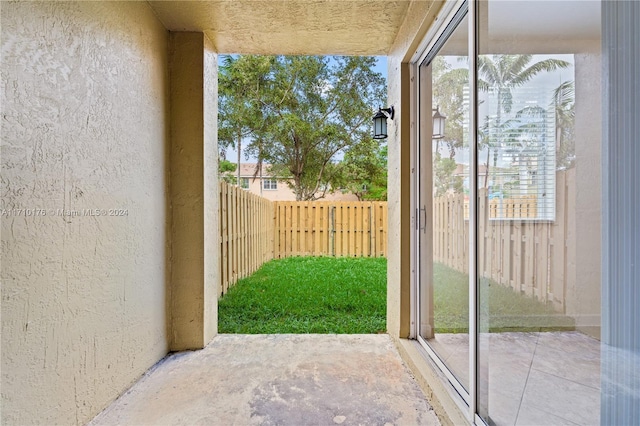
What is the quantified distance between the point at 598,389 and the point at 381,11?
7.59ft

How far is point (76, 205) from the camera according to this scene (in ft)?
4.83

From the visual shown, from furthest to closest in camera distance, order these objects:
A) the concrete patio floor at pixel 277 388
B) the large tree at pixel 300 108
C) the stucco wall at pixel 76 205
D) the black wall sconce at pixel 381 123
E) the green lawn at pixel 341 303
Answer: the large tree at pixel 300 108 < the black wall sconce at pixel 381 123 < the concrete patio floor at pixel 277 388 < the green lawn at pixel 341 303 < the stucco wall at pixel 76 205

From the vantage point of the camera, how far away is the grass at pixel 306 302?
9.45ft

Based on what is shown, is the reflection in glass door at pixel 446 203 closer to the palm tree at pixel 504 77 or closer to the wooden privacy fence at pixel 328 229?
the palm tree at pixel 504 77

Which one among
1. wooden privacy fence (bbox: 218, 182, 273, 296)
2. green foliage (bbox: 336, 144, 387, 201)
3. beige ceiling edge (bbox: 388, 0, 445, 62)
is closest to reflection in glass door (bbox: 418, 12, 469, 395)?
beige ceiling edge (bbox: 388, 0, 445, 62)

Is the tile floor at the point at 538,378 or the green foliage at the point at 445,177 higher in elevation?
the green foliage at the point at 445,177

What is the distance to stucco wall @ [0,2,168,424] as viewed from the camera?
1195mm

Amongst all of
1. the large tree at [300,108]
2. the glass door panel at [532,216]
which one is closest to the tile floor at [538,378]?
the glass door panel at [532,216]

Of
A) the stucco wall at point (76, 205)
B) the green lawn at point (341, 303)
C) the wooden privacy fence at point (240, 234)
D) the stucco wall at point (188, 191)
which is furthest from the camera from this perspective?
the wooden privacy fence at point (240, 234)

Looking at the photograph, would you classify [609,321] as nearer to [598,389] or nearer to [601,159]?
[598,389]

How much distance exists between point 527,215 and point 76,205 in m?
2.04

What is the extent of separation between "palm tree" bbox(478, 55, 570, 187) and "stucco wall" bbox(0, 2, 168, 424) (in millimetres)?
1896

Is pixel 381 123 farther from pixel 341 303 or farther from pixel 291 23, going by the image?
pixel 341 303

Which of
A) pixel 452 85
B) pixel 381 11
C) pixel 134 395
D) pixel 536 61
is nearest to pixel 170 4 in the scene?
pixel 381 11
